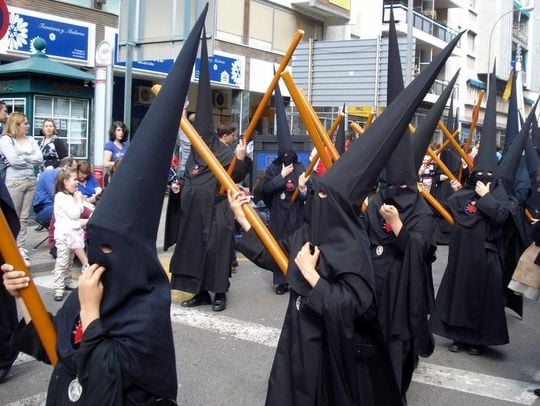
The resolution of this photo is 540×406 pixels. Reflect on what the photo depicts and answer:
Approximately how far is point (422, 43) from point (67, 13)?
24.6 meters

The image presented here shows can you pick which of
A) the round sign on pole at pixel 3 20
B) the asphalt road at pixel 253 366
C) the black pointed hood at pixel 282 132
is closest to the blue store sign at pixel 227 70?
the black pointed hood at pixel 282 132

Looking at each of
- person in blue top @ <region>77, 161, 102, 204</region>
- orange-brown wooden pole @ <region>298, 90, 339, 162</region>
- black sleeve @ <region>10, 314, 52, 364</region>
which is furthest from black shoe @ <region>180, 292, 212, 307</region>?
black sleeve @ <region>10, 314, 52, 364</region>

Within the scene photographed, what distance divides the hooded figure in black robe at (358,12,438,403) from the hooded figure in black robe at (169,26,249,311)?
2668 millimetres

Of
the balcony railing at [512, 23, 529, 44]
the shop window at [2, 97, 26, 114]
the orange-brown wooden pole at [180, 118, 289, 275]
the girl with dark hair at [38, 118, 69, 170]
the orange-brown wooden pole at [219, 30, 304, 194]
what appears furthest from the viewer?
the balcony railing at [512, 23, 529, 44]

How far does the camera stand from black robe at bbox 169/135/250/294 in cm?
696

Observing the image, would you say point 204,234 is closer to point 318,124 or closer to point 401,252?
point 401,252

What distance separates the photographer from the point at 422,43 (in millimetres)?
35562

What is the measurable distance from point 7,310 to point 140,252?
8.80 feet

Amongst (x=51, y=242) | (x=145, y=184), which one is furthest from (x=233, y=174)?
(x=145, y=184)

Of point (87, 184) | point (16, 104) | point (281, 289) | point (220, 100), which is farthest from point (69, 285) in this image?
point (220, 100)

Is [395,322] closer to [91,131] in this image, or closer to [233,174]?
[233,174]

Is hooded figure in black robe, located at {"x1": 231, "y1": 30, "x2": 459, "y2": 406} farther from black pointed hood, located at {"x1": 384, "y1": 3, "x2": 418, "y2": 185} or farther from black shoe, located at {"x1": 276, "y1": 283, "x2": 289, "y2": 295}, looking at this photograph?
black shoe, located at {"x1": 276, "y1": 283, "x2": 289, "y2": 295}

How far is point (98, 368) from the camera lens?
2311 millimetres

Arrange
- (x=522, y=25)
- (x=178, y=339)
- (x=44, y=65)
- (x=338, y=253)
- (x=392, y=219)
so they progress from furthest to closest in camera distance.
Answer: (x=522, y=25) → (x=44, y=65) → (x=178, y=339) → (x=392, y=219) → (x=338, y=253)
